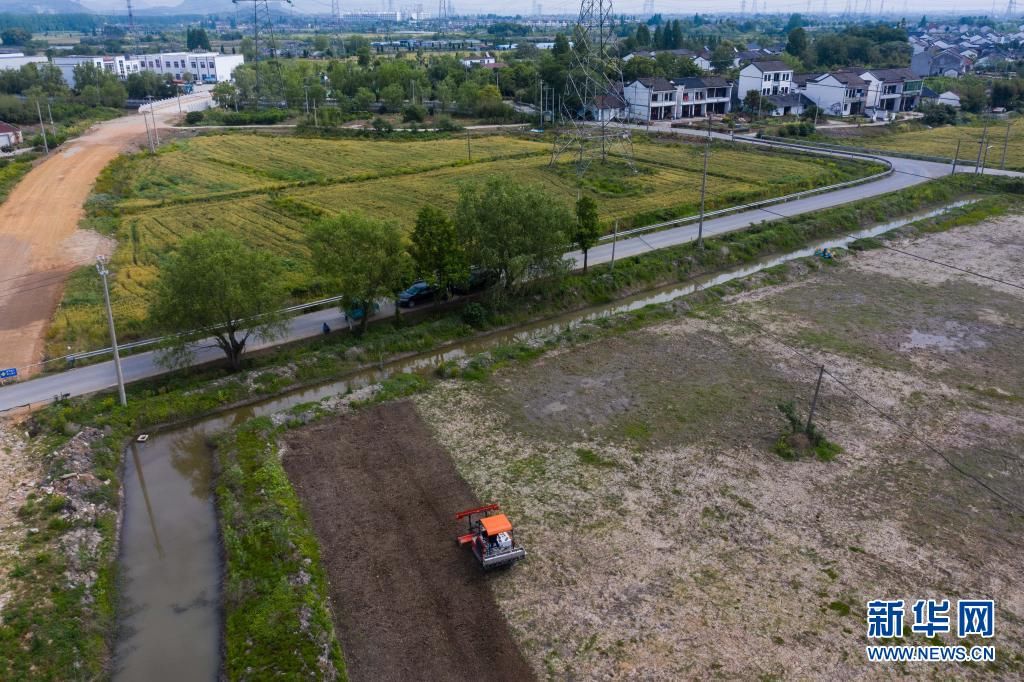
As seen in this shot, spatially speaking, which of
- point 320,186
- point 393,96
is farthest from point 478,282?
point 393,96

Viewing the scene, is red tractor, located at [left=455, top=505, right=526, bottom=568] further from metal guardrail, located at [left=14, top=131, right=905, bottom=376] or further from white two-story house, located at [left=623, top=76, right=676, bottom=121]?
white two-story house, located at [left=623, top=76, right=676, bottom=121]

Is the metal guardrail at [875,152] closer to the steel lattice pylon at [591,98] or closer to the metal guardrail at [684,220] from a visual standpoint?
the metal guardrail at [684,220]

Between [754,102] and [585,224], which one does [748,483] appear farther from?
[754,102]

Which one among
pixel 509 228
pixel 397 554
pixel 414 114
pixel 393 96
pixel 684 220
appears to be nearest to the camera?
pixel 397 554

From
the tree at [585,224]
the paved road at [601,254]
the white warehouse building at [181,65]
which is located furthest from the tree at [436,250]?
the white warehouse building at [181,65]

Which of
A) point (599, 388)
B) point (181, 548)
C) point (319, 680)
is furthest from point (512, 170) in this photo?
point (319, 680)

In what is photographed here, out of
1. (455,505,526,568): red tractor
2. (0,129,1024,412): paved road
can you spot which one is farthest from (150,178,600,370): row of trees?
(455,505,526,568): red tractor

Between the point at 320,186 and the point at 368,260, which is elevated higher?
the point at 368,260
